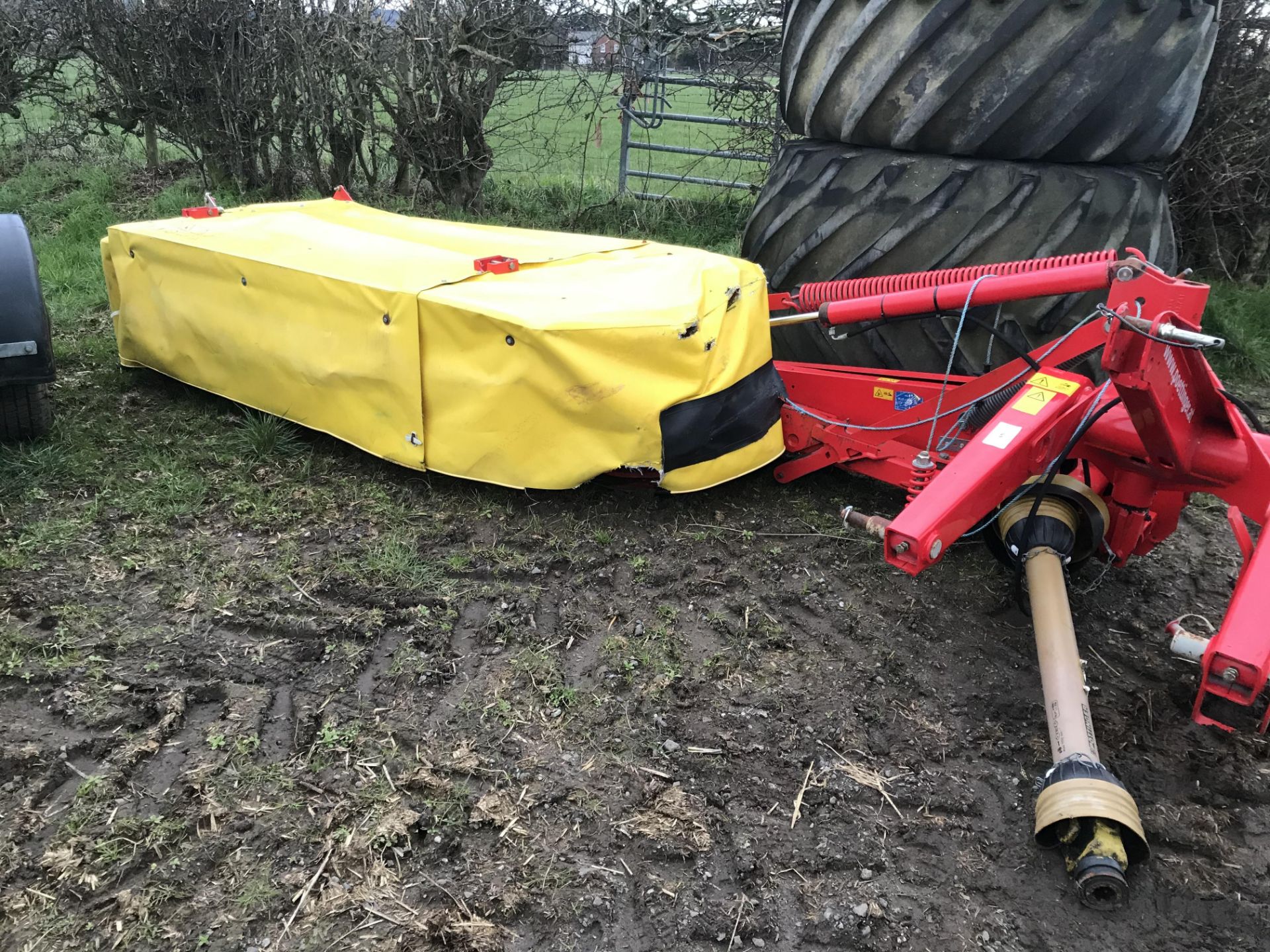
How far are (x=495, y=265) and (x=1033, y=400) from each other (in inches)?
71.4

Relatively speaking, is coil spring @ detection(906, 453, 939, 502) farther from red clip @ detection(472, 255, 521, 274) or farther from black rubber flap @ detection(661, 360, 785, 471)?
red clip @ detection(472, 255, 521, 274)

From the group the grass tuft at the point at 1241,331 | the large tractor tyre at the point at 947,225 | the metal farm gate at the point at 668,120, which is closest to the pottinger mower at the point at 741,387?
the large tractor tyre at the point at 947,225

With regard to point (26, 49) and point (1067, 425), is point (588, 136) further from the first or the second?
point (1067, 425)

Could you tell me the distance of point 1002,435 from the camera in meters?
2.26

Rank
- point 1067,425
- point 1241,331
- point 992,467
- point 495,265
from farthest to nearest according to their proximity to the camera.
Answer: point 1241,331 < point 495,265 < point 1067,425 < point 992,467

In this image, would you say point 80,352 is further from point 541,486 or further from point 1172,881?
point 1172,881

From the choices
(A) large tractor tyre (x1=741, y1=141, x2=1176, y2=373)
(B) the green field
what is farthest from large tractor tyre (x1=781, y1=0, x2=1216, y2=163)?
(B) the green field

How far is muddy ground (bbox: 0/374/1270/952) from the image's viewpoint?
187 centimetres

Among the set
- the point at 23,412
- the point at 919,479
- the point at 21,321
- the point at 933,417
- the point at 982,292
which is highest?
the point at 982,292

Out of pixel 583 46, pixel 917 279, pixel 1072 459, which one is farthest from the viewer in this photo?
pixel 583 46

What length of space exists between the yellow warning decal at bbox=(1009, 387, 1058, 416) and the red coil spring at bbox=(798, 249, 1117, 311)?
0.44m

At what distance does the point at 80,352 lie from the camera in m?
4.61

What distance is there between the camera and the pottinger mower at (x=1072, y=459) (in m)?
1.88

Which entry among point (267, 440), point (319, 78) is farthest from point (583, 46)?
point (267, 440)
